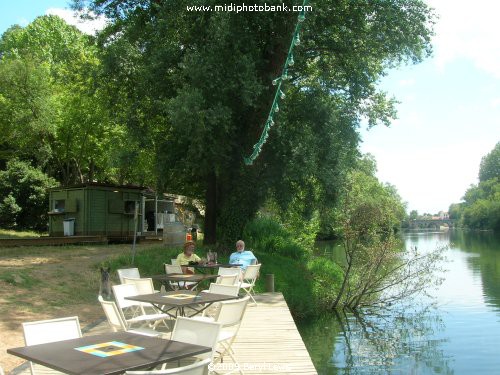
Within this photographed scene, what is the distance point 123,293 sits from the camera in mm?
6789

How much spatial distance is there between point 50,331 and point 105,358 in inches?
41.4

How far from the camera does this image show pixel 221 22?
1291cm

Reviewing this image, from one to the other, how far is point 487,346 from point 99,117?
21.8 metres

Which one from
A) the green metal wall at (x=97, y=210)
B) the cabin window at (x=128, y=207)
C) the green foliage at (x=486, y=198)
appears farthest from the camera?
the green foliage at (x=486, y=198)

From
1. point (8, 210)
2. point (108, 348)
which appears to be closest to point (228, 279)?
point (108, 348)

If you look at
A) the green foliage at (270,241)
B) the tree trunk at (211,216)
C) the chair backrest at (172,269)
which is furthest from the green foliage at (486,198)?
the chair backrest at (172,269)

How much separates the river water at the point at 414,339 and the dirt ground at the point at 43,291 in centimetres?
461

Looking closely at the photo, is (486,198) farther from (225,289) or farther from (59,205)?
(225,289)

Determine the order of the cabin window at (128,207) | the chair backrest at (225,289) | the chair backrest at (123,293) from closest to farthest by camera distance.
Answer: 1. the chair backrest at (123,293)
2. the chair backrest at (225,289)
3. the cabin window at (128,207)

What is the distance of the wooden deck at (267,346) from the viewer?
571 cm

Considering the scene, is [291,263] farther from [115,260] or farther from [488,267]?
[488,267]

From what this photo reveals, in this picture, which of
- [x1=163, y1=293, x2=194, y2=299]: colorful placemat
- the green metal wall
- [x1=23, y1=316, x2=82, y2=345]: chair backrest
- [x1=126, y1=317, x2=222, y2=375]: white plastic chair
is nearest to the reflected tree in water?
[x1=163, y1=293, x2=194, y2=299]: colorful placemat

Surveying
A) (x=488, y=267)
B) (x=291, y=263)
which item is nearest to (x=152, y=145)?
(x=291, y=263)

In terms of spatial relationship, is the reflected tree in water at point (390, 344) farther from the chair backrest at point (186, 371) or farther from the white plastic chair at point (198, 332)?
the chair backrest at point (186, 371)
